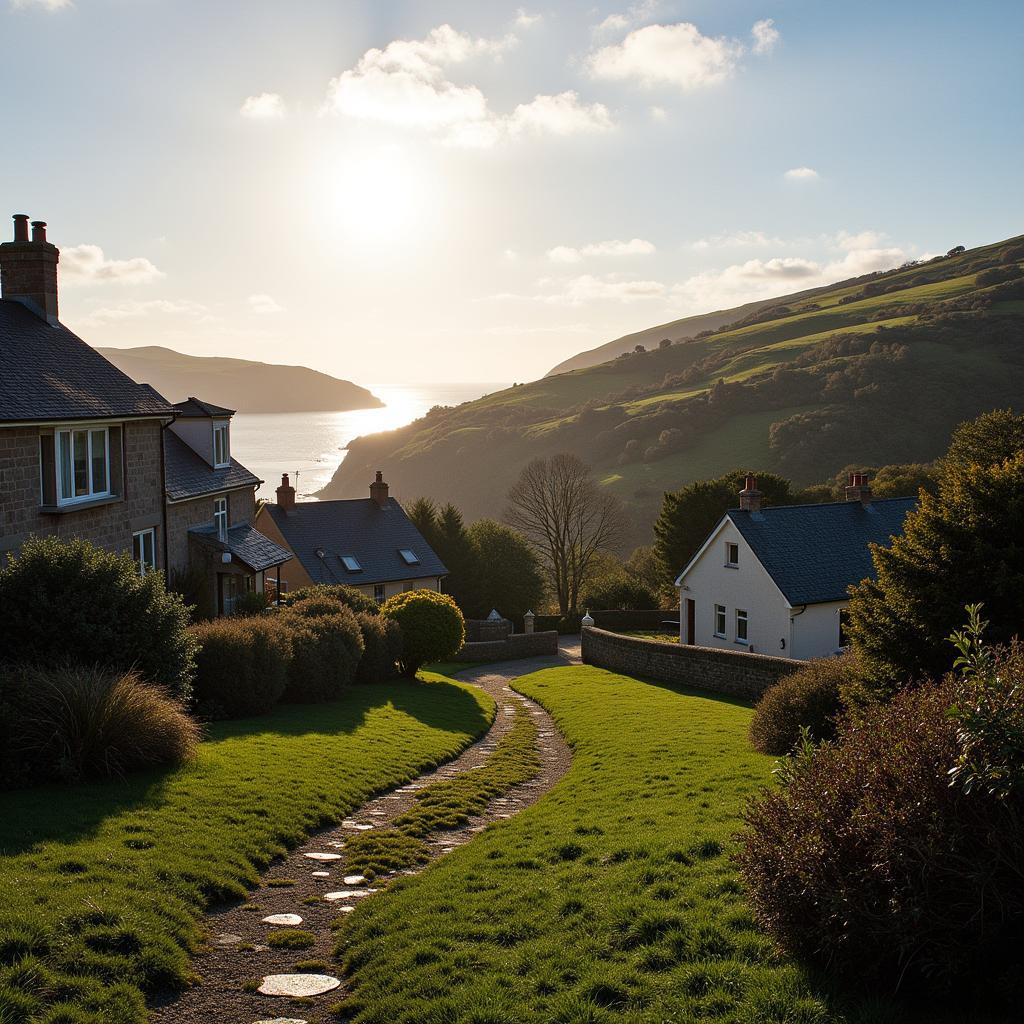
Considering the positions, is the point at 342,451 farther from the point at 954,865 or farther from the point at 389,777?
the point at 954,865

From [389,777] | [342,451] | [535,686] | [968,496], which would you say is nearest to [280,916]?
[389,777]

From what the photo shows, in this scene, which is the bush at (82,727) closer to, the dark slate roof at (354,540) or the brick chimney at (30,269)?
the brick chimney at (30,269)

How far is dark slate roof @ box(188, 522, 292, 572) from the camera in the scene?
28734 millimetres

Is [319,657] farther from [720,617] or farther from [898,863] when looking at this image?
[720,617]

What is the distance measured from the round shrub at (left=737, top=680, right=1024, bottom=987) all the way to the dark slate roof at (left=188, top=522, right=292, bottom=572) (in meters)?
25.2

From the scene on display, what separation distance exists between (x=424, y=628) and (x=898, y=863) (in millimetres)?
24909

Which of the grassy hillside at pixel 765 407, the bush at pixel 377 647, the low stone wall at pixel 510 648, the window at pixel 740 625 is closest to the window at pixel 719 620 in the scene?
the window at pixel 740 625

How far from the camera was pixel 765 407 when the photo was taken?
350 feet

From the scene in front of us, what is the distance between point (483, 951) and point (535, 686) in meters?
24.6

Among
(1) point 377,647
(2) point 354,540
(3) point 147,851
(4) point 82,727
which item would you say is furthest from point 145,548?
(2) point 354,540

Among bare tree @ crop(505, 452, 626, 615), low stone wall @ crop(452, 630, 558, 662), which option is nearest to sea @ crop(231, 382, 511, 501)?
bare tree @ crop(505, 452, 626, 615)

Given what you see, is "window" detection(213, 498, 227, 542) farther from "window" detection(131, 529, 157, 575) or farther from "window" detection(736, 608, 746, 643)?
"window" detection(736, 608, 746, 643)

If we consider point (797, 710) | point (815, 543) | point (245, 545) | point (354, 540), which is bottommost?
point (797, 710)

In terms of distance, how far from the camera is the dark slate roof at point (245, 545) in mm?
28734
